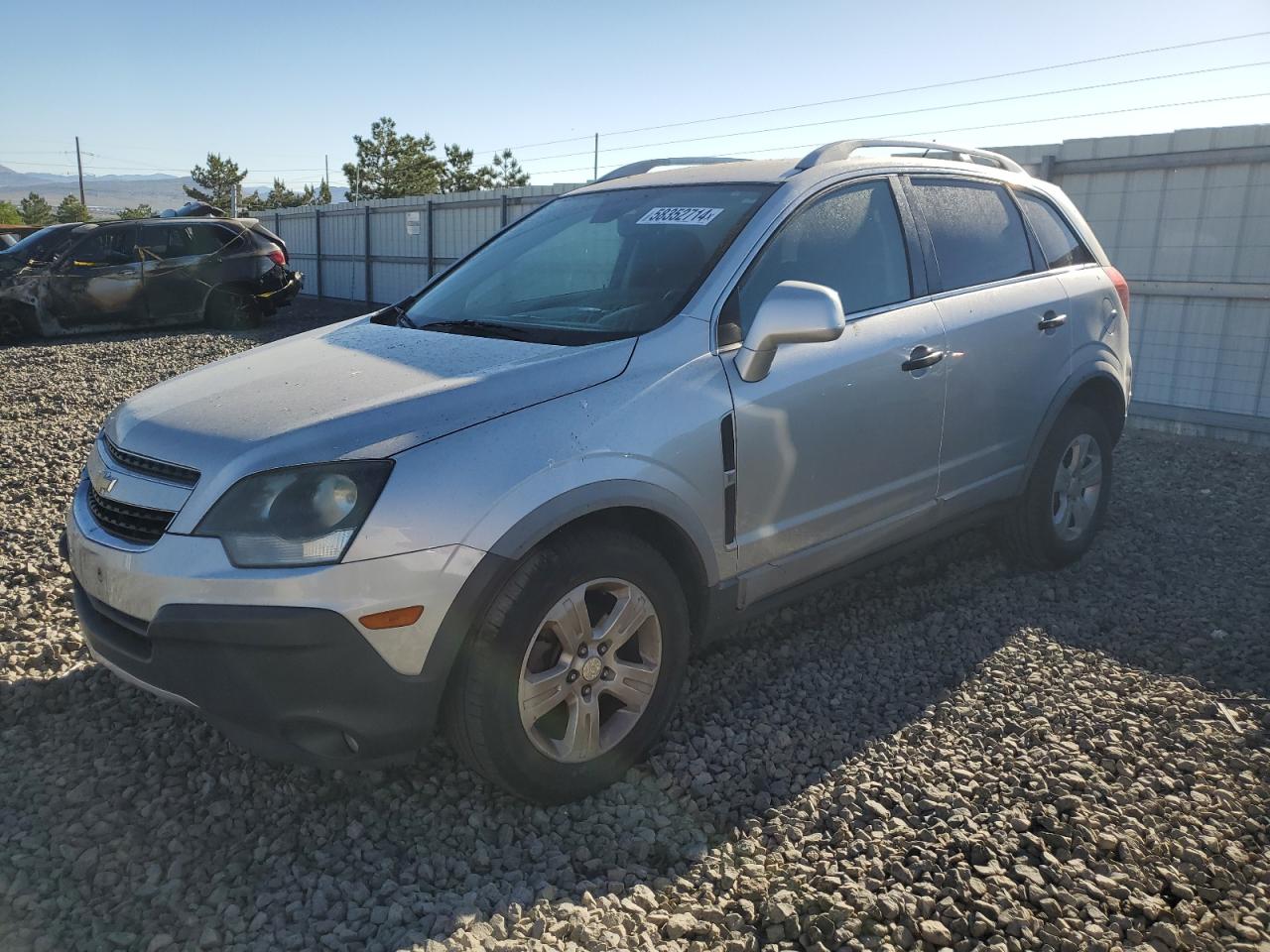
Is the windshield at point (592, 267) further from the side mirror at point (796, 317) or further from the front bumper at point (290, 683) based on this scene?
the front bumper at point (290, 683)

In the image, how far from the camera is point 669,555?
2973 mm

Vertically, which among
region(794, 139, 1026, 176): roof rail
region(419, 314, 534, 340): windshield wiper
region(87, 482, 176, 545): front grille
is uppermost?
region(794, 139, 1026, 176): roof rail

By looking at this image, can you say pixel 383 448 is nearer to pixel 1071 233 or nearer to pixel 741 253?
pixel 741 253

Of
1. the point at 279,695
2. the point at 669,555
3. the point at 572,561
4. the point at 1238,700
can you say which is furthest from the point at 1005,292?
the point at 279,695

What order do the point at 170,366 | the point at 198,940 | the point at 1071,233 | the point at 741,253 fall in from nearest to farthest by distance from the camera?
1. the point at 198,940
2. the point at 741,253
3. the point at 1071,233
4. the point at 170,366

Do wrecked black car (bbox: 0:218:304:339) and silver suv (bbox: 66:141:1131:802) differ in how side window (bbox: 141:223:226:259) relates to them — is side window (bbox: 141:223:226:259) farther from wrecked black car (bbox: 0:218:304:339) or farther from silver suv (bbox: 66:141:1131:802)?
silver suv (bbox: 66:141:1131:802)

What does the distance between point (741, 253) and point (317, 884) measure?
2.22 meters

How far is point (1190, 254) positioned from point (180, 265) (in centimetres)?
1282

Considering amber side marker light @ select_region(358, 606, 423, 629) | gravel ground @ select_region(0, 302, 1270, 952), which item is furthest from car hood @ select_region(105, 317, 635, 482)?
gravel ground @ select_region(0, 302, 1270, 952)

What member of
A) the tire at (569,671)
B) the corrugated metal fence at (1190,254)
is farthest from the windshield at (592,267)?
the corrugated metal fence at (1190,254)

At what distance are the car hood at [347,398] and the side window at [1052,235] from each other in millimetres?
2588

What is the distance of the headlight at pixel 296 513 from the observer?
2346 millimetres

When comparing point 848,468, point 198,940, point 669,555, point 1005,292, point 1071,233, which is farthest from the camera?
point 1071,233

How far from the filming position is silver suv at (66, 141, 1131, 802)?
2.38 meters
